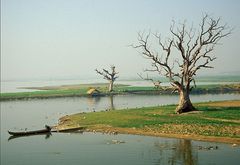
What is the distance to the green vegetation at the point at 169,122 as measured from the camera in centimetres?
3419

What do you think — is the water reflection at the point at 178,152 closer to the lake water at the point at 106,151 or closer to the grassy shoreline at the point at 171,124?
the lake water at the point at 106,151

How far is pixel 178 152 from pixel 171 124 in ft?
33.0

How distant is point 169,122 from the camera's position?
38938mm

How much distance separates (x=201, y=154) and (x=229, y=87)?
278 feet

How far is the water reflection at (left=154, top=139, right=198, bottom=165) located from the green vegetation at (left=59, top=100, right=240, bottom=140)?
3451mm

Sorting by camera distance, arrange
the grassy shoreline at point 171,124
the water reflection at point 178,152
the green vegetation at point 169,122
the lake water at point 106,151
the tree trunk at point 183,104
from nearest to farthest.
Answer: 1. the water reflection at point 178,152
2. the lake water at point 106,151
3. the grassy shoreline at point 171,124
4. the green vegetation at point 169,122
5. the tree trunk at point 183,104

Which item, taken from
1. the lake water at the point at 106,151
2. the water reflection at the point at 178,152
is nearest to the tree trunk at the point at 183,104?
the lake water at the point at 106,151

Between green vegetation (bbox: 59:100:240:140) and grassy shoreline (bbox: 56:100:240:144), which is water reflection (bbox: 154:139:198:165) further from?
green vegetation (bbox: 59:100:240:140)

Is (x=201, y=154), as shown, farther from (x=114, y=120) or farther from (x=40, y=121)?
(x=40, y=121)

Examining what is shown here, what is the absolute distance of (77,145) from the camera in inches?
1266

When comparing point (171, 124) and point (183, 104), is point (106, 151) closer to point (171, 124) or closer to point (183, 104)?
point (171, 124)

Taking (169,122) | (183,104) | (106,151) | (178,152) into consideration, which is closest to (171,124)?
(169,122)

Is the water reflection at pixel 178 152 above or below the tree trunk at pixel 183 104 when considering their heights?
below

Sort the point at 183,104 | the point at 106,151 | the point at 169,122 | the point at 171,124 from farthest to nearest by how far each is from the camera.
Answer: the point at 183,104
the point at 169,122
the point at 171,124
the point at 106,151
